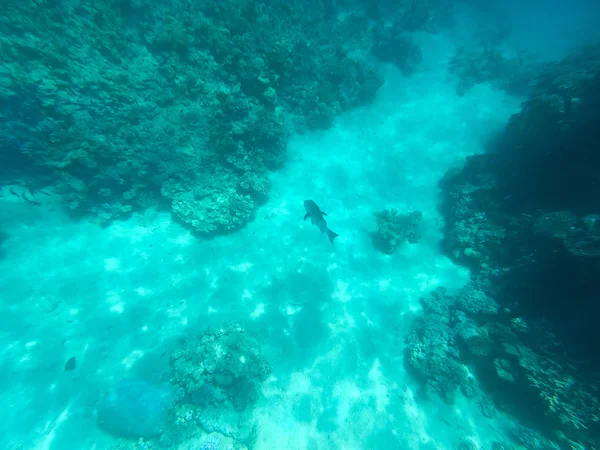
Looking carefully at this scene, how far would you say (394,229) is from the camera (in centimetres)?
1174

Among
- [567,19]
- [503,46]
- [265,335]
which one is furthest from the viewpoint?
[567,19]

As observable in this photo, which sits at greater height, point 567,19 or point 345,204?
point 567,19

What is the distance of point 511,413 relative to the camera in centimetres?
843

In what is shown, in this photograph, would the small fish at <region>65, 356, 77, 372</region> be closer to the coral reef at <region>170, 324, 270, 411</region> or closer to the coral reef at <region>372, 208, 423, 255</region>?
the coral reef at <region>170, 324, 270, 411</region>

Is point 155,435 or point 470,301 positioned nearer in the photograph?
point 155,435

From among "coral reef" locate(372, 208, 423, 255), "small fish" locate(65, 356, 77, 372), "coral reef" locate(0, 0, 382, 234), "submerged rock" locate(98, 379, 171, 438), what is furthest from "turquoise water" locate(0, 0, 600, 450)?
"coral reef" locate(0, 0, 382, 234)

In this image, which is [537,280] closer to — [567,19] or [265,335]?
[265,335]

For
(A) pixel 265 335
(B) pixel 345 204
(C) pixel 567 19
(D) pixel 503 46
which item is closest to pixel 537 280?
(B) pixel 345 204

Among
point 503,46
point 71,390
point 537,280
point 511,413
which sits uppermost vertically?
point 503,46

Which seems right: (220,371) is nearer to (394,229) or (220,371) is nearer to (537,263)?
(394,229)

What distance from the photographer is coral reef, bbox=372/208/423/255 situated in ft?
38.1

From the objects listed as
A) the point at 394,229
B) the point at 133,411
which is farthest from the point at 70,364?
the point at 394,229

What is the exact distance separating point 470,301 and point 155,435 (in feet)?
40.0

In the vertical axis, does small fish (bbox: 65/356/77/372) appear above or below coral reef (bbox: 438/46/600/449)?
below
